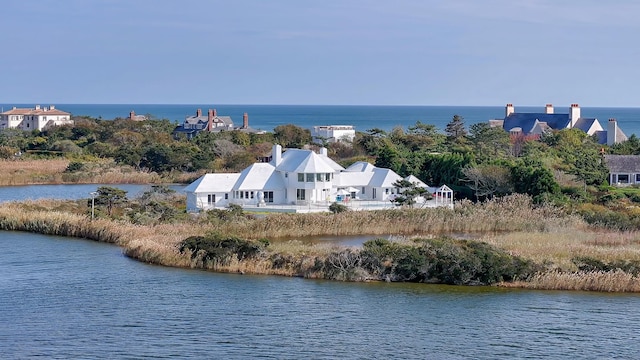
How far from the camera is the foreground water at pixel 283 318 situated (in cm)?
2134

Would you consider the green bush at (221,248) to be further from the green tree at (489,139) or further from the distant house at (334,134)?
the distant house at (334,134)

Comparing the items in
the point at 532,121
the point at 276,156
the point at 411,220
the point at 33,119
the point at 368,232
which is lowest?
the point at 368,232

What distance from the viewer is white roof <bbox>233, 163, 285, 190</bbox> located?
43194 mm

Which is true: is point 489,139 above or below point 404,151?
above

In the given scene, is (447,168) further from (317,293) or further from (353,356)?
(353,356)

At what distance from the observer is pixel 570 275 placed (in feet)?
89.9

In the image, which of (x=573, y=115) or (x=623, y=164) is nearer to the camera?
(x=623, y=164)

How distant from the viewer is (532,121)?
81125 mm

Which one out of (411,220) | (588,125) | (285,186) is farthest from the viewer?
(588,125)

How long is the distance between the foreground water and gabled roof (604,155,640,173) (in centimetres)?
2519

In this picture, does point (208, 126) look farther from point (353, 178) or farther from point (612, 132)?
point (353, 178)

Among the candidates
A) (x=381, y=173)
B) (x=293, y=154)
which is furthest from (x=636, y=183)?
(x=293, y=154)

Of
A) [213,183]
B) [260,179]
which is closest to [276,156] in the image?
[260,179]

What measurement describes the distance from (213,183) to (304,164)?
4.17 metres
